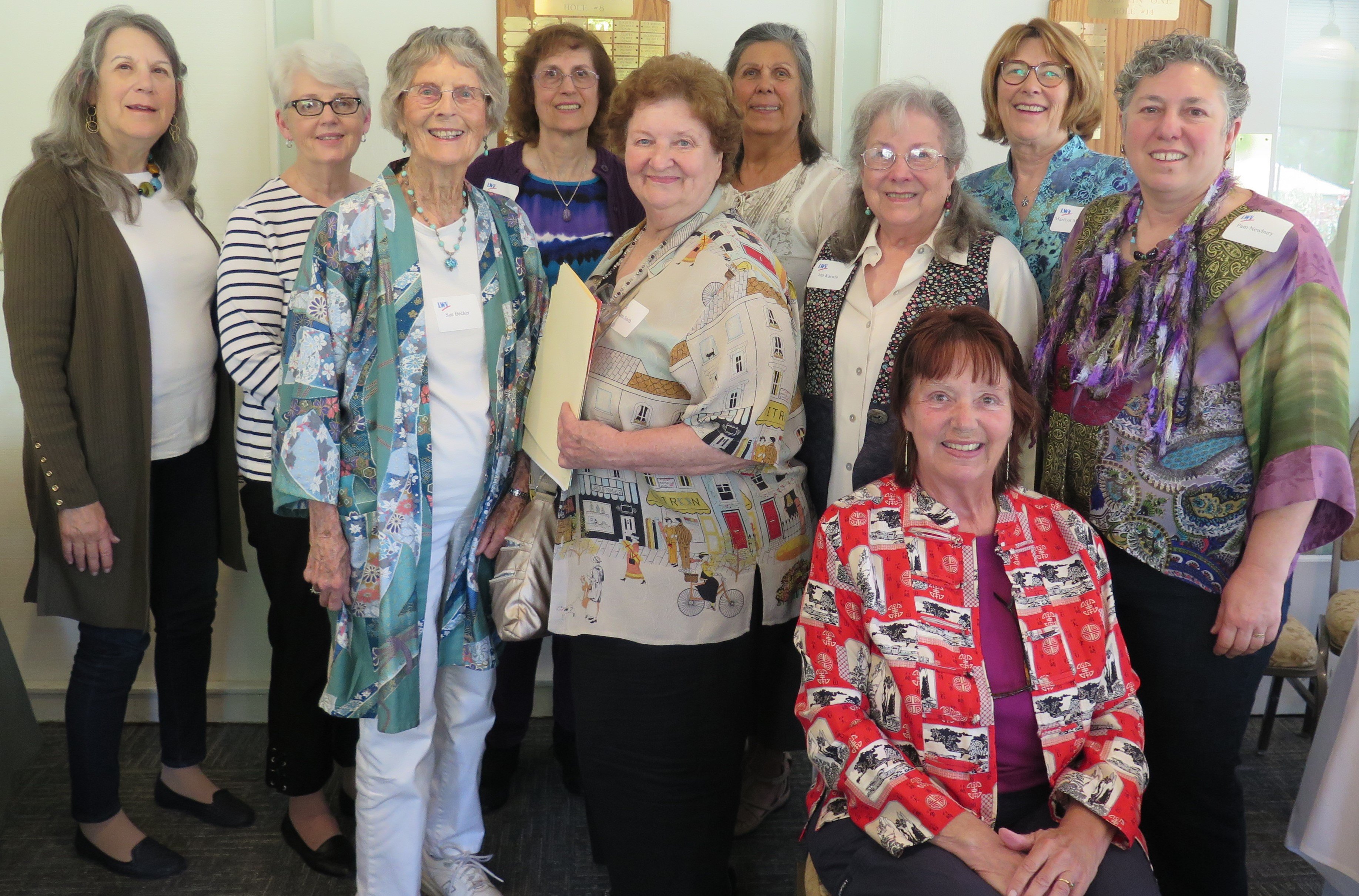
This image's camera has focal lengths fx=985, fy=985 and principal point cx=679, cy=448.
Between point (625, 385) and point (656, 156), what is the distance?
431mm

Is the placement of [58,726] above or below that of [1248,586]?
below

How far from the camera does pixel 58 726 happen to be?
3150 mm

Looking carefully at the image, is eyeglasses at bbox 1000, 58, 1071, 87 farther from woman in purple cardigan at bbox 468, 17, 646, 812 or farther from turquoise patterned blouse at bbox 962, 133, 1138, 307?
woman in purple cardigan at bbox 468, 17, 646, 812

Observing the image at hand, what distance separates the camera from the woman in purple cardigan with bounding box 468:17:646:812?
2.56m

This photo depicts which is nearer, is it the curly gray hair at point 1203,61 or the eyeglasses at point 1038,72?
the curly gray hair at point 1203,61

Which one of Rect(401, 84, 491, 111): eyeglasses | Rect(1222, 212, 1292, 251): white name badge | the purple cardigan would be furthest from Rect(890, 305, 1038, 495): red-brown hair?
the purple cardigan

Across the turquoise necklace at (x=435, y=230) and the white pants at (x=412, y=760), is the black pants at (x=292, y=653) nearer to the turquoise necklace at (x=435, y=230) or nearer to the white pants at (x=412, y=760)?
the white pants at (x=412, y=760)

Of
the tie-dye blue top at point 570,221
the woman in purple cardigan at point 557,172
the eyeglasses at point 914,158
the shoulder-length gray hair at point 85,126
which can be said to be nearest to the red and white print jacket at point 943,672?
the eyeglasses at point 914,158

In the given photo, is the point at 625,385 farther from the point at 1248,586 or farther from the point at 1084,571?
the point at 1248,586

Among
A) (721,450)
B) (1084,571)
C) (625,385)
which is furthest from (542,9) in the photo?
(1084,571)

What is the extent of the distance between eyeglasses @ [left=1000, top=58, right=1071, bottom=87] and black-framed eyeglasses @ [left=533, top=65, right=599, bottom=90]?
1041mm

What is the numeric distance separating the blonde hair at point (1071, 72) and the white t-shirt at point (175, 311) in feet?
6.34

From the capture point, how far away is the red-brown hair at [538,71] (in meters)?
2.57

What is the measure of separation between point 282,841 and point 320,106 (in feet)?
6.12
